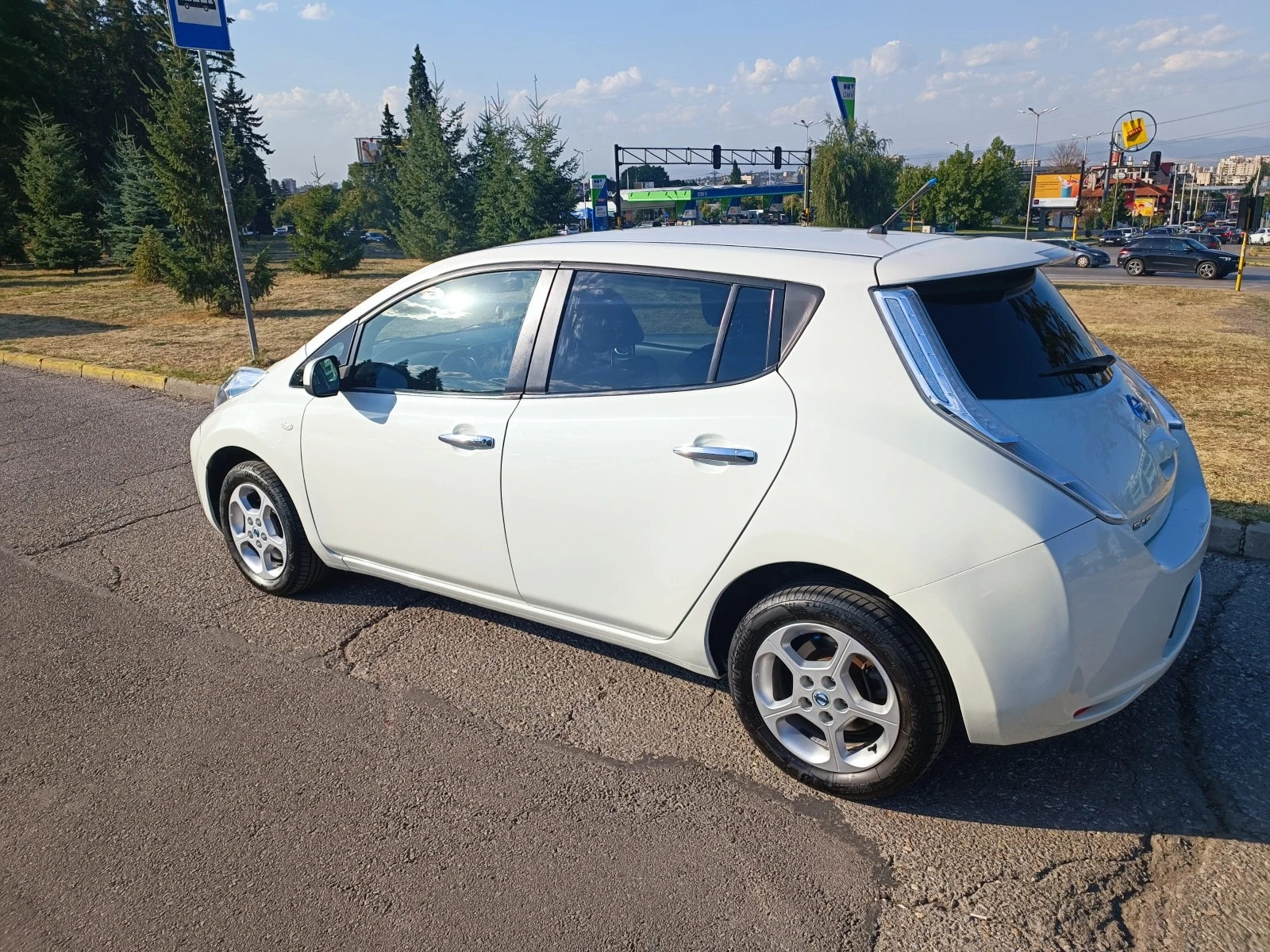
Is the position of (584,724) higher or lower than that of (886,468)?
lower

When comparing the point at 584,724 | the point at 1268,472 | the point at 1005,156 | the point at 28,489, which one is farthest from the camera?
the point at 1005,156

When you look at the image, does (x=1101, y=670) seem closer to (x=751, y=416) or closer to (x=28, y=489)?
(x=751, y=416)

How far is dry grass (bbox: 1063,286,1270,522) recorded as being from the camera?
5.71 m

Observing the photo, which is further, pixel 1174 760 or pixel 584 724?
pixel 584 724

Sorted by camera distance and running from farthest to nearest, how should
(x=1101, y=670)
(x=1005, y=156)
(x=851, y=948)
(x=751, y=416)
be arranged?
(x=1005, y=156)
(x=751, y=416)
(x=1101, y=670)
(x=851, y=948)

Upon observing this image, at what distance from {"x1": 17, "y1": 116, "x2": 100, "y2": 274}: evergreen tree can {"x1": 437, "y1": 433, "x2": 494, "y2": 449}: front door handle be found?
90.2ft

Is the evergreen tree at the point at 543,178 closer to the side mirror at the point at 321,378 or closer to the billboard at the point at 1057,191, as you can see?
the side mirror at the point at 321,378

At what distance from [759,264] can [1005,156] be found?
83.5 meters

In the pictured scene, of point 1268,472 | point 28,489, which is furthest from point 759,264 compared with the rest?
point 28,489

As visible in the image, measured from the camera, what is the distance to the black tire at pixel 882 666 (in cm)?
266

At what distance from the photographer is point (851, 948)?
2367 millimetres

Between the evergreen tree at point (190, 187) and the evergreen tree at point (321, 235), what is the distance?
758 centimetres

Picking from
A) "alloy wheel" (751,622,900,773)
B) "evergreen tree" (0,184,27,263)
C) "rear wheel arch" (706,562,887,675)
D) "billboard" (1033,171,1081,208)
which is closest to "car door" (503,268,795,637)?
"rear wheel arch" (706,562,887,675)

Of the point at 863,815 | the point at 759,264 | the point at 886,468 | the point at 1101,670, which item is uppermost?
the point at 759,264
